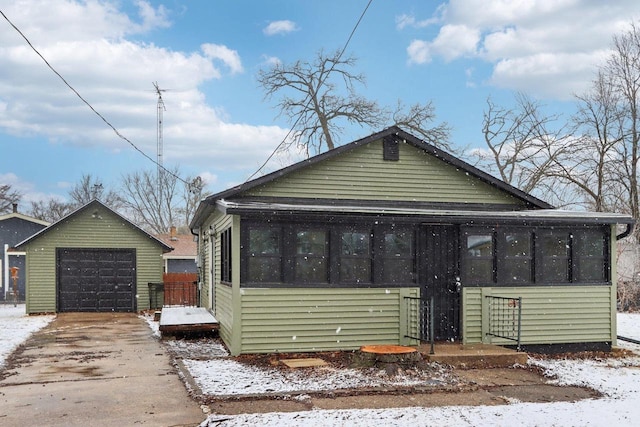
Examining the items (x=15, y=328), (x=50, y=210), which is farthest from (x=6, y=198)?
(x=15, y=328)

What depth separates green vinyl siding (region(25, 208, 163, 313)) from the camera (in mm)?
20812

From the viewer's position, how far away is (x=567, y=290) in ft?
39.7

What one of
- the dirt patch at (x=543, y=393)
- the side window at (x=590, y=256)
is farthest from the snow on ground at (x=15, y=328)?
the side window at (x=590, y=256)

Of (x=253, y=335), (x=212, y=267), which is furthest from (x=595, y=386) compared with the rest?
(x=212, y=267)

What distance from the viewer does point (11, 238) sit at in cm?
2831

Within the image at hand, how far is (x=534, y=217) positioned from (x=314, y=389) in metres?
5.62

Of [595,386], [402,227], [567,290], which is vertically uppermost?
[402,227]

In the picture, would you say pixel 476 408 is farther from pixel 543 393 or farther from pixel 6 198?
pixel 6 198

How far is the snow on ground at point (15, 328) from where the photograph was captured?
491 inches

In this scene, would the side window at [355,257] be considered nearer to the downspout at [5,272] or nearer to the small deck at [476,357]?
the small deck at [476,357]

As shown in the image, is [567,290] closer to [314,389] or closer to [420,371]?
[420,371]

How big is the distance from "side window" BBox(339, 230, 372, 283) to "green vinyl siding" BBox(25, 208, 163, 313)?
11891mm

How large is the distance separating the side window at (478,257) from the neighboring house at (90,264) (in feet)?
41.4

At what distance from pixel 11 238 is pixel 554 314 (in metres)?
24.2
